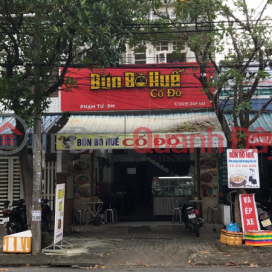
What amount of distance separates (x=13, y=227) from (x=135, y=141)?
4.18 meters

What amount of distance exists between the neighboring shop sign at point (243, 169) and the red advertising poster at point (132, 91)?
3899 millimetres

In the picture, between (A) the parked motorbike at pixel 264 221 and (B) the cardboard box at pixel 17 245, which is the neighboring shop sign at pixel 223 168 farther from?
(B) the cardboard box at pixel 17 245

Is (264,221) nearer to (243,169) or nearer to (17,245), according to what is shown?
(243,169)

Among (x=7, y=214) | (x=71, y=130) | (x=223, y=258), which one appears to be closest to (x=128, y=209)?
(x=71, y=130)

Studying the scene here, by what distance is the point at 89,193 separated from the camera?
12273mm

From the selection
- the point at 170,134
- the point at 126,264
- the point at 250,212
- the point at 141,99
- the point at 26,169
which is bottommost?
the point at 126,264

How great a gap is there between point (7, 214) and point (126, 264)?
3812mm

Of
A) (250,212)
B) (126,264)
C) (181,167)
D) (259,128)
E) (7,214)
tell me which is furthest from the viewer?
(181,167)

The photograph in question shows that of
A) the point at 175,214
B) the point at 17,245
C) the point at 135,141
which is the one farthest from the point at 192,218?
the point at 17,245

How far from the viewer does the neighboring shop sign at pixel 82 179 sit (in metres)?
12.3

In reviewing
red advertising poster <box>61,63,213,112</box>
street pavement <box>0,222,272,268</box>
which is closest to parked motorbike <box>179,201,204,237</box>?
street pavement <box>0,222,272,268</box>

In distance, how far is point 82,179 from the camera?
1236 cm

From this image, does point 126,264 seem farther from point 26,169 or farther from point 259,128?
point 259,128

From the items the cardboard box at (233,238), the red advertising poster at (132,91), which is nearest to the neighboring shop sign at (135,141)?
the red advertising poster at (132,91)
